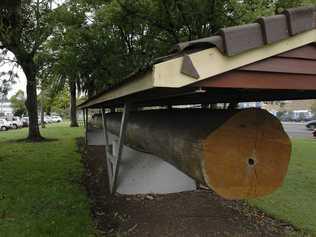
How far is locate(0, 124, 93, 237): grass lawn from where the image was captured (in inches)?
199

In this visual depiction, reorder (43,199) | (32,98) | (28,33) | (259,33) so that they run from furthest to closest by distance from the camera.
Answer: (32,98) → (28,33) → (43,199) → (259,33)

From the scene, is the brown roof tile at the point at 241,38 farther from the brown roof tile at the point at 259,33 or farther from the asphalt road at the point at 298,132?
the asphalt road at the point at 298,132

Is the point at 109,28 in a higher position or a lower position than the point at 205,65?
higher

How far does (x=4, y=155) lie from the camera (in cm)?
1172

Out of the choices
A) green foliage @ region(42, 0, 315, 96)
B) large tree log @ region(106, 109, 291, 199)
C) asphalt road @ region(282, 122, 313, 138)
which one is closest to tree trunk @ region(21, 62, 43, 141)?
green foliage @ region(42, 0, 315, 96)

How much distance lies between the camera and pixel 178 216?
598 centimetres

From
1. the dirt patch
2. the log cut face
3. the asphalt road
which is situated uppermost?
the log cut face

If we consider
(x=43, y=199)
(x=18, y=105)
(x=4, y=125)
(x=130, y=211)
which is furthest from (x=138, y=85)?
(x=18, y=105)

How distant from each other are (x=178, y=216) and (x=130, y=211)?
0.79m

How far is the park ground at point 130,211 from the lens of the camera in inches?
208

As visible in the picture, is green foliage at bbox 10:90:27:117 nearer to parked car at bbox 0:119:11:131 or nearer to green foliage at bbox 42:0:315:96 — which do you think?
parked car at bbox 0:119:11:131

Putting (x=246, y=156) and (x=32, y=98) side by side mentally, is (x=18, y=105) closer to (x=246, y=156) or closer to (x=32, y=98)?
(x=32, y=98)

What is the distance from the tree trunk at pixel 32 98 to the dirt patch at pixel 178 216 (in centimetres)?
1056

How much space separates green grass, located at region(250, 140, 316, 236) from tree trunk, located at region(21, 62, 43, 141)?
451 inches
